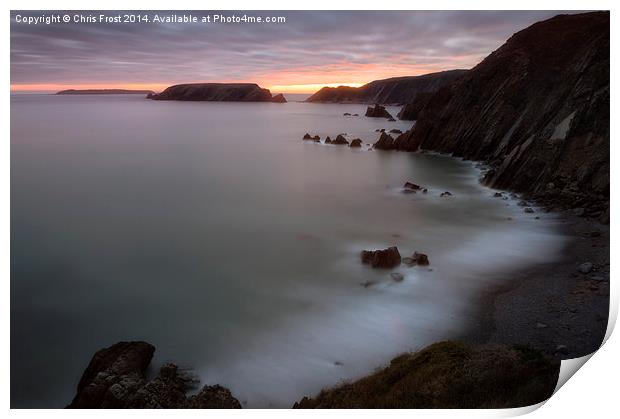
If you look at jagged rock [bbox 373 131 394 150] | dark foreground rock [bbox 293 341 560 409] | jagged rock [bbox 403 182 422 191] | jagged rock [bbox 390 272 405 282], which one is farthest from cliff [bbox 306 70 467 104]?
dark foreground rock [bbox 293 341 560 409]

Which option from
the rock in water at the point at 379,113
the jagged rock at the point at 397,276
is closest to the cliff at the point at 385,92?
the rock in water at the point at 379,113

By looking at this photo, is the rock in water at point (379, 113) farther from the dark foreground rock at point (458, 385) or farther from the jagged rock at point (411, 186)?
the dark foreground rock at point (458, 385)

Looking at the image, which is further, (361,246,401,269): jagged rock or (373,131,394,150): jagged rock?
(373,131,394,150): jagged rock

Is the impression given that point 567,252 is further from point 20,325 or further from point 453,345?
point 20,325

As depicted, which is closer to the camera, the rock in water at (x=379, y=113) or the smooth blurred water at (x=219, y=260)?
the smooth blurred water at (x=219, y=260)

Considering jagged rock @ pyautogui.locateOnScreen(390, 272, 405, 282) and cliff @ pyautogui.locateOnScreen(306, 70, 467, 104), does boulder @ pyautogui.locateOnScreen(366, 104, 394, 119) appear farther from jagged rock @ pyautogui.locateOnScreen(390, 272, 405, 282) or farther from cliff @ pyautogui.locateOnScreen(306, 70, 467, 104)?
jagged rock @ pyautogui.locateOnScreen(390, 272, 405, 282)

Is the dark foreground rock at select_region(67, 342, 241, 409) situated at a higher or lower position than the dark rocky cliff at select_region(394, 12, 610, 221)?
lower

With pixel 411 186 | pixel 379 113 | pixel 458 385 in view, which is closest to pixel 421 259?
pixel 458 385
